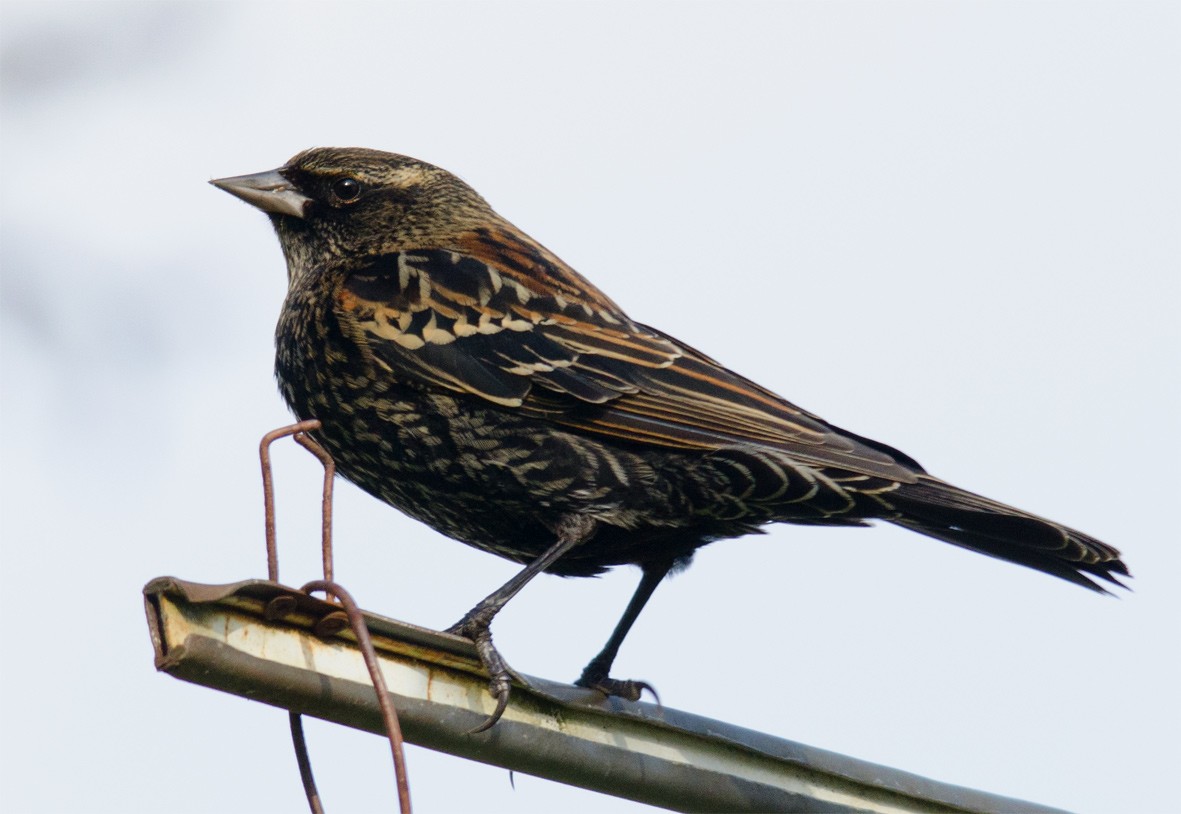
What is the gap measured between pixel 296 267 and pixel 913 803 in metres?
2.91

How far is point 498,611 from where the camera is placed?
13.1 ft

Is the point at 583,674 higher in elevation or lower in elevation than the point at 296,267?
lower

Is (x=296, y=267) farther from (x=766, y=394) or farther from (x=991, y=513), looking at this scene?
(x=991, y=513)

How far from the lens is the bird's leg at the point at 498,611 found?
289 cm

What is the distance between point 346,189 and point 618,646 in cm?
184

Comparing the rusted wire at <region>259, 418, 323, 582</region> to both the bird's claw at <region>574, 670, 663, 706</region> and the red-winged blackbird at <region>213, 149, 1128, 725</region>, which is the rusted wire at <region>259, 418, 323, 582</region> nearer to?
the red-winged blackbird at <region>213, 149, 1128, 725</region>

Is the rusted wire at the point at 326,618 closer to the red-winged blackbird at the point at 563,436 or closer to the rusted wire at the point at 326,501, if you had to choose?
the rusted wire at the point at 326,501

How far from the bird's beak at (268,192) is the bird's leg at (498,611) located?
1.69 meters

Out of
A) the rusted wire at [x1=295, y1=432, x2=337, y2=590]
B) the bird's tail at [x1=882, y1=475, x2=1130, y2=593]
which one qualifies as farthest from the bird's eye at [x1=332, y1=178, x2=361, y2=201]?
Answer: the rusted wire at [x1=295, y1=432, x2=337, y2=590]

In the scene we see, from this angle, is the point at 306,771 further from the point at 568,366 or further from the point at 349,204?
the point at 349,204

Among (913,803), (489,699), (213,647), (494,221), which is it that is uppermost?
(494,221)

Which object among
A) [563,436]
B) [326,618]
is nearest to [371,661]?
[326,618]

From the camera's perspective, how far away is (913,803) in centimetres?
328

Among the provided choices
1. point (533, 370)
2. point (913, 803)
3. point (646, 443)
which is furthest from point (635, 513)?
point (913, 803)
